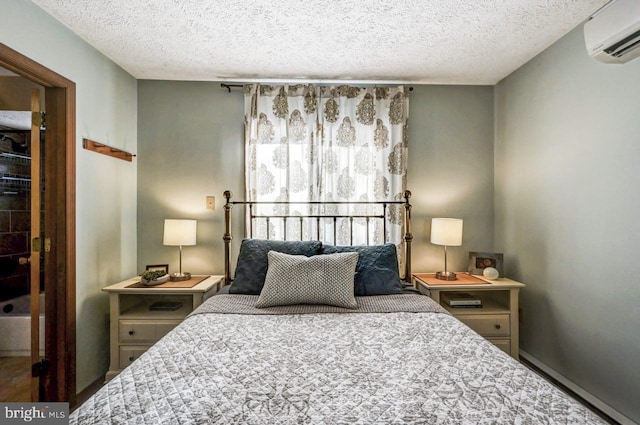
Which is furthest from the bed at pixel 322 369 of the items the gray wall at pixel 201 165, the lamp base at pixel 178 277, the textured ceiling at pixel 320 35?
the textured ceiling at pixel 320 35

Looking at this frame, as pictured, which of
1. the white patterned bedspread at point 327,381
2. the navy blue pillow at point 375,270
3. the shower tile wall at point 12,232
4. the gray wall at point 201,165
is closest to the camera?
the white patterned bedspread at point 327,381

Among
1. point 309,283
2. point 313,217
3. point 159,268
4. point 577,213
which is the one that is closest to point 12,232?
point 159,268

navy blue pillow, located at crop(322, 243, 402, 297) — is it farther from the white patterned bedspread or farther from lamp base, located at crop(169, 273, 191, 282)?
lamp base, located at crop(169, 273, 191, 282)

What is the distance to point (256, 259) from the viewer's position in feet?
7.89

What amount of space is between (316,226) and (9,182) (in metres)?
3.22

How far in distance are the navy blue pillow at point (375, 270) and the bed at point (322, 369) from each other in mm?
145

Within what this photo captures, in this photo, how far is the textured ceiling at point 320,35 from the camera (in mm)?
1924

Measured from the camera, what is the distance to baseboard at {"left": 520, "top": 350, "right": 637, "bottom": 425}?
73.7 inches

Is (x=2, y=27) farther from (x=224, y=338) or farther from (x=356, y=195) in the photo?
(x=356, y=195)

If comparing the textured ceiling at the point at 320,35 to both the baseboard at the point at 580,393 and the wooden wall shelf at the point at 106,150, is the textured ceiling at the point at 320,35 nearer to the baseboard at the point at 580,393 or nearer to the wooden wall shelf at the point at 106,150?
the wooden wall shelf at the point at 106,150

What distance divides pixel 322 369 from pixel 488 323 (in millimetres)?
1855

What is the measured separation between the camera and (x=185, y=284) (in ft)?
8.48

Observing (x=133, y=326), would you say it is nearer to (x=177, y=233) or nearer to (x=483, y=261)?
(x=177, y=233)

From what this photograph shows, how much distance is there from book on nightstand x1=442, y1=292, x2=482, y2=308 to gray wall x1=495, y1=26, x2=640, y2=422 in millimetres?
457
